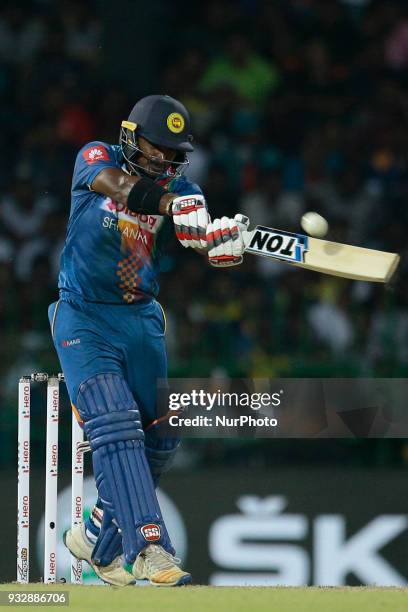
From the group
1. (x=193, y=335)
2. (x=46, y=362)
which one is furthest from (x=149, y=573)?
(x=193, y=335)

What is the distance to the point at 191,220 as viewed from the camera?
4906 millimetres

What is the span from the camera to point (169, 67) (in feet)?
34.1

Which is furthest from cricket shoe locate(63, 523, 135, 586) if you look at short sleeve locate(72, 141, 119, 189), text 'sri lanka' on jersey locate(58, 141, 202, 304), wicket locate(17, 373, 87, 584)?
short sleeve locate(72, 141, 119, 189)

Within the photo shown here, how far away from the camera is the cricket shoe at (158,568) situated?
4988 millimetres

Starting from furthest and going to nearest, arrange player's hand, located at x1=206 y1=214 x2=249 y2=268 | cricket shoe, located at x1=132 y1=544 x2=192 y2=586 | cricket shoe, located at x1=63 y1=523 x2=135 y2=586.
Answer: cricket shoe, located at x1=63 y1=523 x2=135 y2=586 → cricket shoe, located at x1=132 y1=544 x2=192 y2=586 → player's hand, located at x1=206 y1=214 x2=249 y2=268

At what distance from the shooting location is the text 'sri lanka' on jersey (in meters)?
5.39

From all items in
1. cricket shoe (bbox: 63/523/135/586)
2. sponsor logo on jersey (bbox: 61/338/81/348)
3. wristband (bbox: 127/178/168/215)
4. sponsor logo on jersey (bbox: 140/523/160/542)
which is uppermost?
wristband (bbox: 127/178/168/215)

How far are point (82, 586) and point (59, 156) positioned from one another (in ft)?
16.1

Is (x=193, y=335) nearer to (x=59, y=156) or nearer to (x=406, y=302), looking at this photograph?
(x=406, y=302)

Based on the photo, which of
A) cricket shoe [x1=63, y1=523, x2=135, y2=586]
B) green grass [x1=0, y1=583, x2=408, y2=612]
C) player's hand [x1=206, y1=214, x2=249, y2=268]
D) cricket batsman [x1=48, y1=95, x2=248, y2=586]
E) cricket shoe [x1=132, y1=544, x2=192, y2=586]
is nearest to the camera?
green grass [x1=0, y1=583, x2=408, y2=612]

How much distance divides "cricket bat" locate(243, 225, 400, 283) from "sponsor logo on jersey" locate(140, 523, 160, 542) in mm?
1061

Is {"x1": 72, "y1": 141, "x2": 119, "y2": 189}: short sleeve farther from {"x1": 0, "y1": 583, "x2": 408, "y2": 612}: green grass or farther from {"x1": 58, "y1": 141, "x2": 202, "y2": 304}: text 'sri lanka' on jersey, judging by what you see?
{"x1": 0, "y1": 583, "x2": 408, "y2": 612}: green grass

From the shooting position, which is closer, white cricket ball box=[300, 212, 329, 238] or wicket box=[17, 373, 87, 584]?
white cricket ball box=[300, 212, 329, 238]

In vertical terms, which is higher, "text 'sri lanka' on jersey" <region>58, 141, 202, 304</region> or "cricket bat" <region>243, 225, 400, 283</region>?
"text 'sri lanka' on jersey" <region>58, 141, 202, 304</region>
